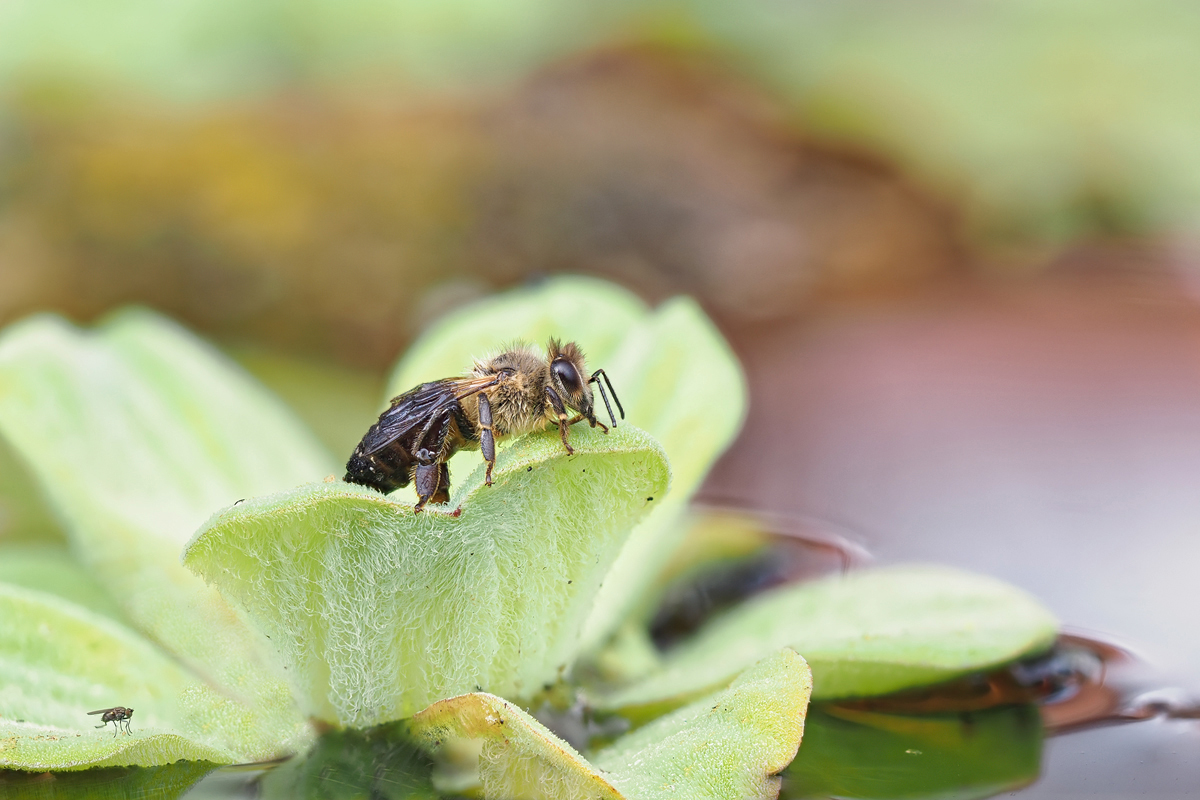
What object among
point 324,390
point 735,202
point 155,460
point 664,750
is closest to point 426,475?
point 664,750

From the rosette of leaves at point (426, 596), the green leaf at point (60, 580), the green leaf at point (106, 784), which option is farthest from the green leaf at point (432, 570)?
the green leaf at point (60, 580)

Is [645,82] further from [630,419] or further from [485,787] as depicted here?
[485,787]

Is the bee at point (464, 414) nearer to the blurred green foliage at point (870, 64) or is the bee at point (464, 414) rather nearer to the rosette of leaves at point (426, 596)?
the rosette of leaves at point (426, 596)

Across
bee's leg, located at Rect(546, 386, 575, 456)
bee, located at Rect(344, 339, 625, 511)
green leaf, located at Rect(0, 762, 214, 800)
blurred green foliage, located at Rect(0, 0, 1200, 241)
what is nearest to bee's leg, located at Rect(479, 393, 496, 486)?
bee, located at Rect(344, 339, 625, 511)

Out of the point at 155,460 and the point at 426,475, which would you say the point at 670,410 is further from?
the point at 155,460

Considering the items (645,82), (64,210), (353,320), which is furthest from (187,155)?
(645,82)

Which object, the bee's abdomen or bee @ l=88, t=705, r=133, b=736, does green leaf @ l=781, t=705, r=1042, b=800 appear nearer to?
the bee's abdomen
